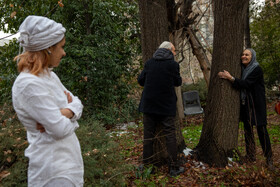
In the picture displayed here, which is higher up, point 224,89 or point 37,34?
point 37,34

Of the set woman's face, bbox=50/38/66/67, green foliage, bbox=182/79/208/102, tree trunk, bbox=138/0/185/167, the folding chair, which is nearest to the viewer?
woman's face, bbox=50/38/66/67

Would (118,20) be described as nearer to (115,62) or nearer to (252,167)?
(115,62)

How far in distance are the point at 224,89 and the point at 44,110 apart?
11.2ft

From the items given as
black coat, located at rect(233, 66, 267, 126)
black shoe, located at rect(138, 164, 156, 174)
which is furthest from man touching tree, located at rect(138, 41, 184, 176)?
black coat, located at rect(233, 66, 267, 126)

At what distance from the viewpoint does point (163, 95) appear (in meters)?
4.06

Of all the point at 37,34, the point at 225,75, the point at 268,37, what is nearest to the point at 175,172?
the point at 225,75

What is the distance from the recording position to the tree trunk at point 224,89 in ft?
13.8

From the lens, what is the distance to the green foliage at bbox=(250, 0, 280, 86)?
1034 centimetres

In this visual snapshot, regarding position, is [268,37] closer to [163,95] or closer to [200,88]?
[200,88]

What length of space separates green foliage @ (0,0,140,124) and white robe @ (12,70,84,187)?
5953mm

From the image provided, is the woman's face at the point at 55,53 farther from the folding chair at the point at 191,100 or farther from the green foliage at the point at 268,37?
the green foliage at the point at 268,37

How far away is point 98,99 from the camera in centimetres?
853

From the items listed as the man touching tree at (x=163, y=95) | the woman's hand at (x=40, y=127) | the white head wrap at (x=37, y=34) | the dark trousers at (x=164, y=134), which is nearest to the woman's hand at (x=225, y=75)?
the man touching tree at (x=163, y=95)

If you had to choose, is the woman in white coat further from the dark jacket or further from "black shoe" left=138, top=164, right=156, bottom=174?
"black shoe" left=138, top=164, right=156, bottom=174
